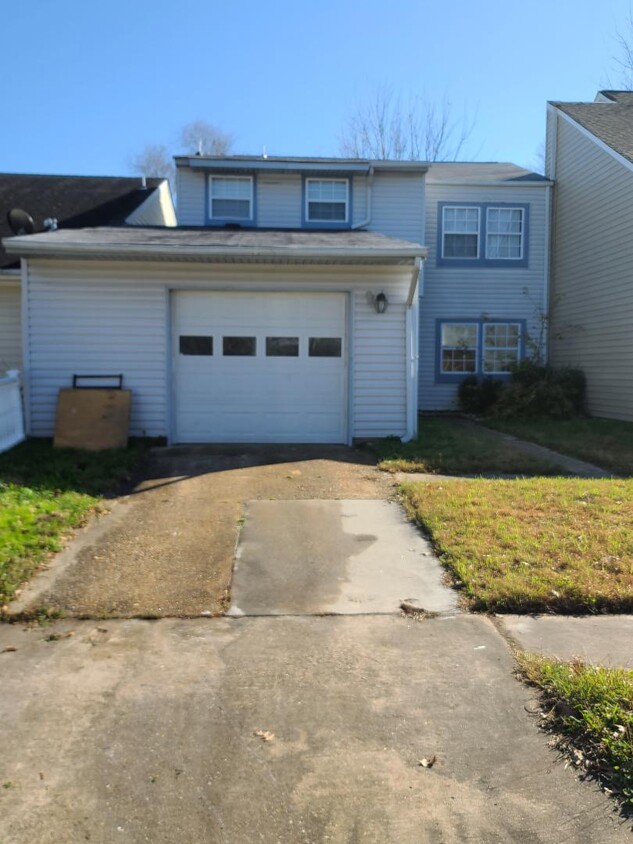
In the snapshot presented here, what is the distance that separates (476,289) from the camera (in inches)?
674

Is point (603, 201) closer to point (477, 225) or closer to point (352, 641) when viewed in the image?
point (477, 225)

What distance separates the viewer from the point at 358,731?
3.06 m

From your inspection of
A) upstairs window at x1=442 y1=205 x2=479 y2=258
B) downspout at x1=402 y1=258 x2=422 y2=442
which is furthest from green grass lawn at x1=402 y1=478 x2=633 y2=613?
upstairs window at x1=442 y1=205 x2=479 y2=258

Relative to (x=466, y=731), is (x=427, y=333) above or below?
above

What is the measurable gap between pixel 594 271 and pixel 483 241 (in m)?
3.04

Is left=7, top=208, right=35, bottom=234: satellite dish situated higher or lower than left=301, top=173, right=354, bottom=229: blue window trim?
lower

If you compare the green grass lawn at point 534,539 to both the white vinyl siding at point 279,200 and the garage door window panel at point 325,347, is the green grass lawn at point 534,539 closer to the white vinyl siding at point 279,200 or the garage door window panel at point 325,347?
the garage door window panel at point 325,347

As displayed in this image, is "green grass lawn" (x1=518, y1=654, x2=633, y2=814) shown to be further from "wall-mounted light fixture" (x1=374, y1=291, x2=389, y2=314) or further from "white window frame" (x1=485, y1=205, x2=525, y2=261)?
"white window frame" (x1=485, y1=205, x2=525, y2=261)

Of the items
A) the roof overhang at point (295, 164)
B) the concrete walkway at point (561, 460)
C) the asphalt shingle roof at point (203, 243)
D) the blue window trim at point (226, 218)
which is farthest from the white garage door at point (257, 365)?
the roof overhang at point (295, 164)

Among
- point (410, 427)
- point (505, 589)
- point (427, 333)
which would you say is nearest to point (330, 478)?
point (410, 427)

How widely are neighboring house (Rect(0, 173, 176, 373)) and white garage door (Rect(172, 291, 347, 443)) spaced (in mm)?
3600

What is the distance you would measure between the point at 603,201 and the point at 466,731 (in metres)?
14.8

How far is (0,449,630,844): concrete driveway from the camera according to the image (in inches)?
97.8

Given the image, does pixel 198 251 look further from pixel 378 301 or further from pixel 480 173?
pixel 480 173
